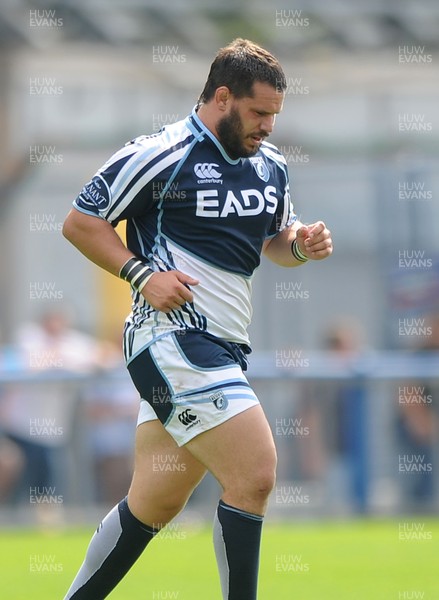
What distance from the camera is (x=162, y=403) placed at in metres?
5.10

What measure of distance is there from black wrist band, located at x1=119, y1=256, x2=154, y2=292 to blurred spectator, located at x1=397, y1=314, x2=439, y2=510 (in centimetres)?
703

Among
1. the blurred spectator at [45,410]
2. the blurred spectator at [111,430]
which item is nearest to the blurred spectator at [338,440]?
the blurred spectator at [111,430]

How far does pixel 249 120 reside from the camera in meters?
5.16

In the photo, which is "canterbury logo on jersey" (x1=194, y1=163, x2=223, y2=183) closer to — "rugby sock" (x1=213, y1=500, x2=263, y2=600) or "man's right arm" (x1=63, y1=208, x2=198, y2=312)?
"man's right arm" (x1=63, y1=208, x2=198, y2=312)

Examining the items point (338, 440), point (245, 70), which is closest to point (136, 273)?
point (245, 70)

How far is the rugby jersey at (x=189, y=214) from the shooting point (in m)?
5.15

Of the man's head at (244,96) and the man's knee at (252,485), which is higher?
the man's head at (244,96)

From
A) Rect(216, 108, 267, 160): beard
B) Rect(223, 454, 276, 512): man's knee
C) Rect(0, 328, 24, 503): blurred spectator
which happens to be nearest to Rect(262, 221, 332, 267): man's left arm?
Rect(216, 108, 267, 160): beard

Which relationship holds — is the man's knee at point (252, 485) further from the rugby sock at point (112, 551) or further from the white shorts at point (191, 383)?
the rugby sock at point (112, 551)

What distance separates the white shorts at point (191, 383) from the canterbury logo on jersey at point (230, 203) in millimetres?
470

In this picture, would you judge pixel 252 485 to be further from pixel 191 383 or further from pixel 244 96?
pixel 244 96

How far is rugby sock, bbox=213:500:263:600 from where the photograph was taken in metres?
4.96

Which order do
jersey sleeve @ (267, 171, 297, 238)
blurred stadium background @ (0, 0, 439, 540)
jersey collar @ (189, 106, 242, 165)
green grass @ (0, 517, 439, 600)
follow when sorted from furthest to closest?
blurred stadium background @ (0, 0, 439, 540) → green grass @ (0, 517, 439, 600) → jersey sleeve @ (267, 171, 297, 238) → jersey collar @ (189, 106, 242, 165)

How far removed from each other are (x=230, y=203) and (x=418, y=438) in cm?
715
